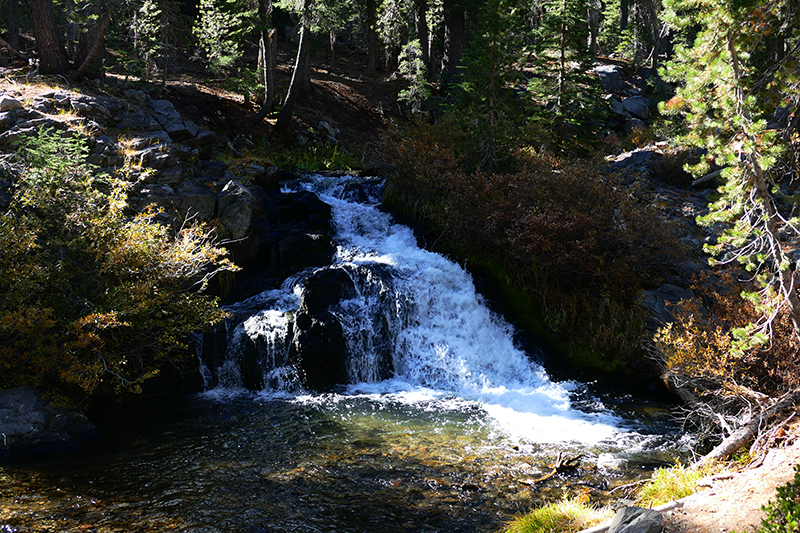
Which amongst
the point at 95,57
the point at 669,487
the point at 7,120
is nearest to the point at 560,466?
the point at 669,487

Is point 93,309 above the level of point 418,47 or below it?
below

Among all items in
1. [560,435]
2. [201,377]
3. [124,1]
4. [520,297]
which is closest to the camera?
[560,435]

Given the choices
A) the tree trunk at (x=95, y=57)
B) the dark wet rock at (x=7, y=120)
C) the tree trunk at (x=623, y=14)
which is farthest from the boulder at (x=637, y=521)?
the tree trunk at (x=623, y=14)

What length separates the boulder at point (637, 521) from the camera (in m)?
4.60

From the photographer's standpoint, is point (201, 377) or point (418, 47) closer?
point (201, 377)

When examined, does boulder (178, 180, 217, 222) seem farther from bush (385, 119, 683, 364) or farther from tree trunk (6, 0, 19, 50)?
tree trunk (6, 0, 19, 50)

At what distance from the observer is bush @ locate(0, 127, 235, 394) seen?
8.36 metres

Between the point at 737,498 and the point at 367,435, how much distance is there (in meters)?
5.08

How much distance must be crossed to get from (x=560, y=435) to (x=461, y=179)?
22.7 ft

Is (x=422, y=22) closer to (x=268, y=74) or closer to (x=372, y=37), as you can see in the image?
(x=372, y=37)

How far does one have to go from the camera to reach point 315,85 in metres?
27.9

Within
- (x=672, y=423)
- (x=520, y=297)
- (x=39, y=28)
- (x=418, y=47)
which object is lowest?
(x=672, y=423)

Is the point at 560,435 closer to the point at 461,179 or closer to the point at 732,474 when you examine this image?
the point at 732,474

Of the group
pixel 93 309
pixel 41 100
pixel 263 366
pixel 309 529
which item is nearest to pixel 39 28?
pixel 41 100
